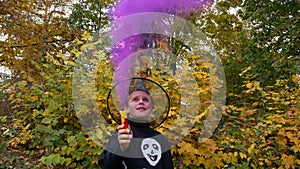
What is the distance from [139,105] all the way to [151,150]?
243mm

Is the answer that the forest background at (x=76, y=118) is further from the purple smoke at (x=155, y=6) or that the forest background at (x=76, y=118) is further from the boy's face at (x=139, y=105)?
the purple smoke at (x=155, y=6)

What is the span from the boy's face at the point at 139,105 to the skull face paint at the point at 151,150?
0.41 feet

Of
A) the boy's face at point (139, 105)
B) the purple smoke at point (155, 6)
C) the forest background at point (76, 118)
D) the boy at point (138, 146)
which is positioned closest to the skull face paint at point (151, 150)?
the boy at point (138, 146)

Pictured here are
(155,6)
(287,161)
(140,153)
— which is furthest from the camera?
(155,6)

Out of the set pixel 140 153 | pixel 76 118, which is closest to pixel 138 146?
pixel 140 153

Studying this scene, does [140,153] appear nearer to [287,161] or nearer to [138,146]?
[138,146]

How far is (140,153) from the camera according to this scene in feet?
4.82

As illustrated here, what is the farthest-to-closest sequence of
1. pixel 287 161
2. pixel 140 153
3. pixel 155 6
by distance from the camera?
pixel 155 6
pixel 287 161
pixel 140 153

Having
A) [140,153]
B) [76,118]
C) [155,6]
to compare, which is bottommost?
[140,153]

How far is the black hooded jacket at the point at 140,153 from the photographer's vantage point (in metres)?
1.38

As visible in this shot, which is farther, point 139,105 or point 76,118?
point 76,118

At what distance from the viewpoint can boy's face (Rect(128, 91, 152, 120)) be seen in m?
1.48

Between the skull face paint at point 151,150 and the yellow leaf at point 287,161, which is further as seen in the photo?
the yellow leaf at point 287,161

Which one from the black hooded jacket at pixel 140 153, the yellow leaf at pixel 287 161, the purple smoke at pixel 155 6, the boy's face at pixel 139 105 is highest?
the purple smoke at pixel 155 6
